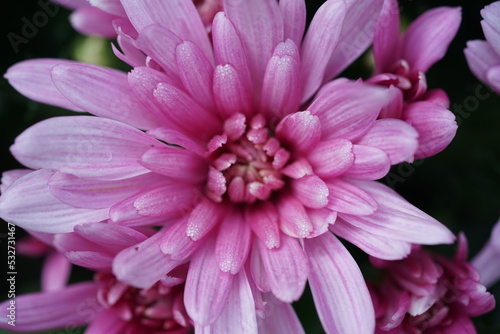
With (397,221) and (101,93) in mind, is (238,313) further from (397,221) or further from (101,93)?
(101,93)

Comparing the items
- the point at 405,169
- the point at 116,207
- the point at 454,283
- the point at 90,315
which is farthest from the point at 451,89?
the point at 90,315

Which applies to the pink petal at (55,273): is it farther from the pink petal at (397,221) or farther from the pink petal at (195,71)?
the pink petal at (397,221)

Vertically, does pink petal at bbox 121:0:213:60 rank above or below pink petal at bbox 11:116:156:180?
above

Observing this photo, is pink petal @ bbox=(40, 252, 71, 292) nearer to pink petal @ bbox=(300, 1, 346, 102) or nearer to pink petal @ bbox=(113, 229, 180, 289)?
pink petal @ bbox=(113, 229, 180, 289)

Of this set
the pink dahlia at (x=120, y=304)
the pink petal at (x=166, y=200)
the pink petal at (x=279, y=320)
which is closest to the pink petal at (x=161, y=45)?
the pink petal at (x=166, y=200)

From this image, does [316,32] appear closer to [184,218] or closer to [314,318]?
[184,218]

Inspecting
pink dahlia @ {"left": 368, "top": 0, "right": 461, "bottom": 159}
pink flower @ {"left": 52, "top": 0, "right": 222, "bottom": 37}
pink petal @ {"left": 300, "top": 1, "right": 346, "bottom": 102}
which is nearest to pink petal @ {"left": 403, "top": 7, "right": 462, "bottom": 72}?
pink dahlia @ {"left": 368, "top": 0, "right": 461, "bottom": 159}

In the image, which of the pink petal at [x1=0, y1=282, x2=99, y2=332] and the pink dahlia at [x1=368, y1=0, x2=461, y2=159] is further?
the pink petal at [x1=0, y1=282, x2=99, y2=332]
